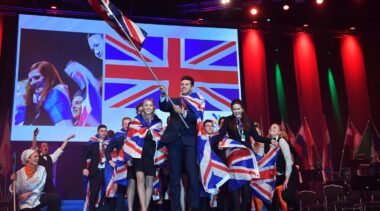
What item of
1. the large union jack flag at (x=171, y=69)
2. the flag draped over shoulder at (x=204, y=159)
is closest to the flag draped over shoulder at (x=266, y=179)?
the flag draped over shoulder at (x=204, y=159)

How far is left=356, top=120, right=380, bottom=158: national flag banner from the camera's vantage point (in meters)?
11.8

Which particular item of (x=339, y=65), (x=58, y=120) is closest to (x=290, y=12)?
(x=339, y=65)

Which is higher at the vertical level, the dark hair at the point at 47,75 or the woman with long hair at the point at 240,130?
the dark hair at the point at 47,75

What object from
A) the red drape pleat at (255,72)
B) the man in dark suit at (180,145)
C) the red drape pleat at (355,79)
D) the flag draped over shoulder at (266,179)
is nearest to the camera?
the man in dark suit at (180,145)

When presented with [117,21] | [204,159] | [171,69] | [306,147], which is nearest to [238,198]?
[204,159]

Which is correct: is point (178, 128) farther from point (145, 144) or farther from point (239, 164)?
point (239, 164)

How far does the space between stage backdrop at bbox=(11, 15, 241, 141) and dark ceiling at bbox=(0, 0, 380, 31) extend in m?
0.57

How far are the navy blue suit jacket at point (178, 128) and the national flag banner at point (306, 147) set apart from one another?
744 centimetres

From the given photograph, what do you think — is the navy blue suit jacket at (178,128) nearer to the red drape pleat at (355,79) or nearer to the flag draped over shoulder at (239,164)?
the flag draped over shoulder at (239,164)

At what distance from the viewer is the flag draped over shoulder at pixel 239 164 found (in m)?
5.28

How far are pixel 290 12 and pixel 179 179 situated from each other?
8669mm

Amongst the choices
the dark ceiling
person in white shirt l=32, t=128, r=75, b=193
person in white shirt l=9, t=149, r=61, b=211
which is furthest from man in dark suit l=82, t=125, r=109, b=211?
the dark ceiling

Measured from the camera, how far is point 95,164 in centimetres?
744

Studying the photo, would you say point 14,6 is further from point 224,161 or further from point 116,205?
point 224,161
